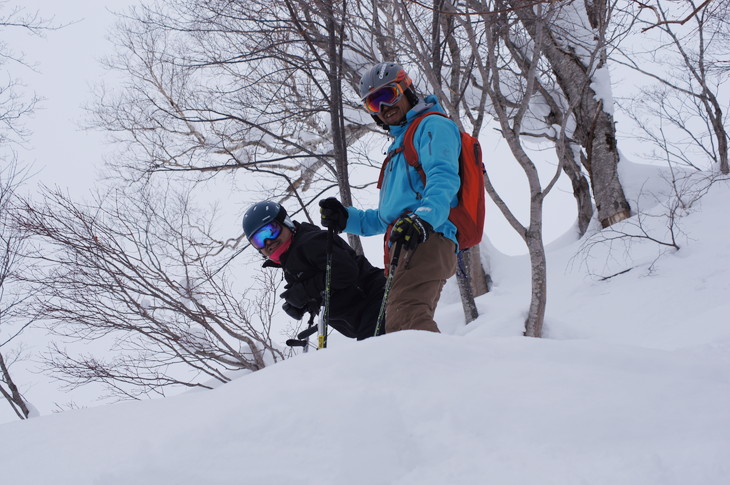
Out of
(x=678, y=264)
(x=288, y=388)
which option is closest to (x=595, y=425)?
(x=288, y=388)

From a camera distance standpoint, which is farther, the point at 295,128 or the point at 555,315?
the point at 295,128

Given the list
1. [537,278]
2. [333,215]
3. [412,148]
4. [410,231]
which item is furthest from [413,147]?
[537,278]

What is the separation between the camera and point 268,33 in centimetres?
597

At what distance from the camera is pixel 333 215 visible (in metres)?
3.08

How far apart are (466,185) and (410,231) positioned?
0.53m

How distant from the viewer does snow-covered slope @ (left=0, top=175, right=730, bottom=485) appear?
112 cm

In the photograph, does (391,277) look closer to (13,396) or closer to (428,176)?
(428,176)

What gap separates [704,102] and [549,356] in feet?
38.5

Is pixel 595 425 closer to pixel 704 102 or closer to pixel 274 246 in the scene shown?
pixel 274 246

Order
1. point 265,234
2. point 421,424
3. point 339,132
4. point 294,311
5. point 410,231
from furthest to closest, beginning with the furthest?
point 339,132 < point 294,311 < point 265,234 < point 410,231 < point 421,424

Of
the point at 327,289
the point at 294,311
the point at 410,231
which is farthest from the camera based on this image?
the point at 294,311

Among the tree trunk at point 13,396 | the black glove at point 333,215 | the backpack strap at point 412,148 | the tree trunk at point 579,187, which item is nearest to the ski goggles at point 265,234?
the black glove at point 333,215

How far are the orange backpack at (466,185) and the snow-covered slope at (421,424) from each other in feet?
2.99

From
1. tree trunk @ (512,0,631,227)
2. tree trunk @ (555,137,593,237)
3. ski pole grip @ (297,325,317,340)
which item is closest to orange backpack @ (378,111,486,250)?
ski pole grip @ (297,325,317,340)
